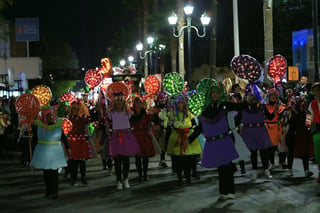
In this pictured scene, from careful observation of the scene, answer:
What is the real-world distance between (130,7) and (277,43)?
78.5ft

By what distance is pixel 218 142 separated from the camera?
971 centimetres

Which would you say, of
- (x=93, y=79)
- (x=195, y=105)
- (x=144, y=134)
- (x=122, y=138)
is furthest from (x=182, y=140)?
(x=93, y=79)

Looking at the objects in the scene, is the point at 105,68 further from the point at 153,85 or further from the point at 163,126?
the point at 163,126

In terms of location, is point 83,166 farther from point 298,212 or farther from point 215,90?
point 298,212

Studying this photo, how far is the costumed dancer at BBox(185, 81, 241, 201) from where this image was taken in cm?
961

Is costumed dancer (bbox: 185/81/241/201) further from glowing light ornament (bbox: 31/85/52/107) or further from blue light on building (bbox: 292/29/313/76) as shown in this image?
blue light on building (bbox: 292/29/313/76)

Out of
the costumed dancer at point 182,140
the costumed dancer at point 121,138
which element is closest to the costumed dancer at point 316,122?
the costumed dancer at point 182,140

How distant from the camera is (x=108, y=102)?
519 inches

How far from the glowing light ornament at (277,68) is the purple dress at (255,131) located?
4.33 ft

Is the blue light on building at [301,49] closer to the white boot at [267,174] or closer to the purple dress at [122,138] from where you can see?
the white boot at [267,174]

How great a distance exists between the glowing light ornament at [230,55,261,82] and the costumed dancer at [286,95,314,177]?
1.07 metres

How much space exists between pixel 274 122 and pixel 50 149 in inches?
203

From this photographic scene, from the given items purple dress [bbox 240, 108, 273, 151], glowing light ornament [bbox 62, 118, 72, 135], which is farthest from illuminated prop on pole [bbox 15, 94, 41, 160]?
purple dress [bbox 240, 108, 273, 151]

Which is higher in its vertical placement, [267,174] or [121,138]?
[121,138]
